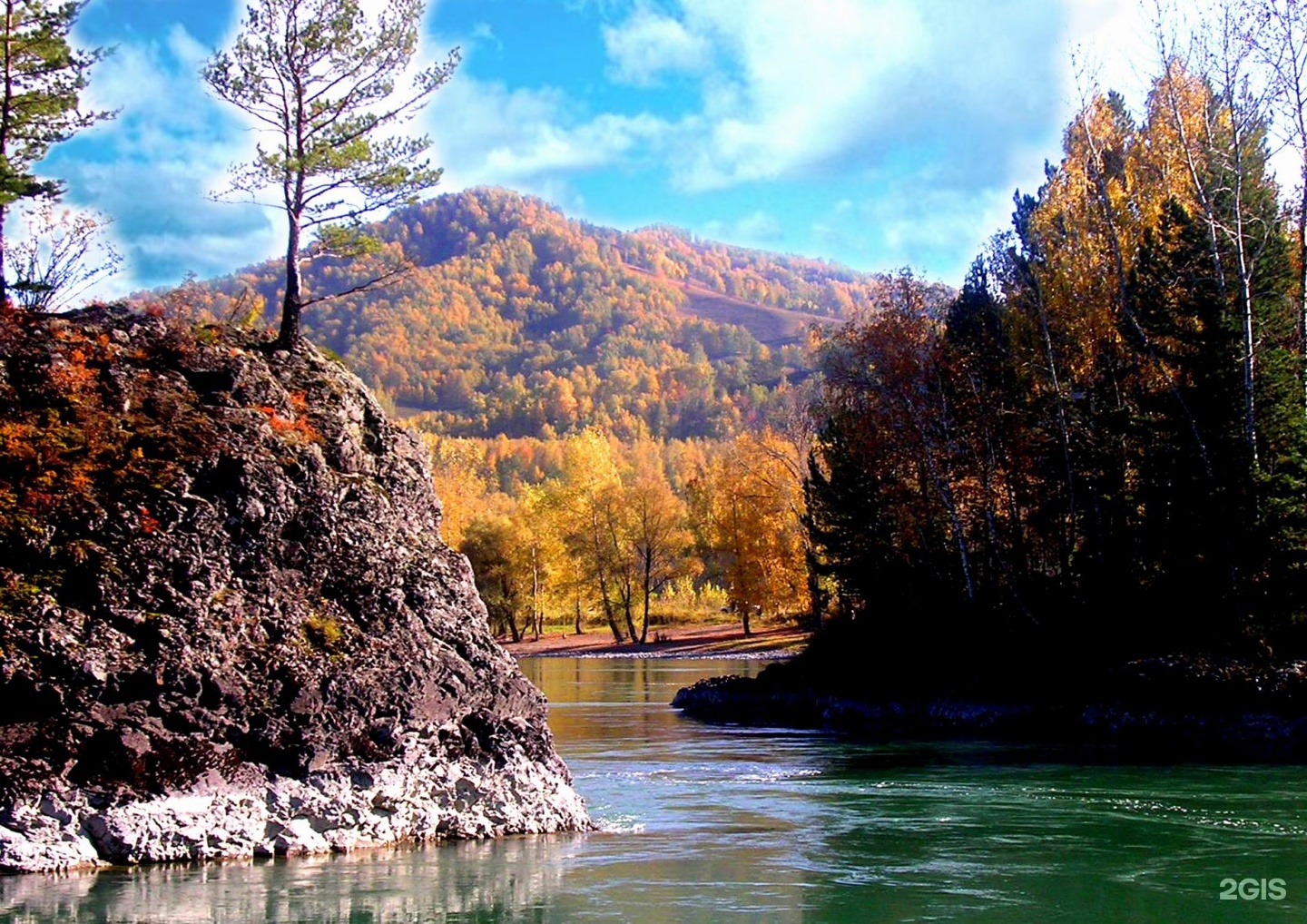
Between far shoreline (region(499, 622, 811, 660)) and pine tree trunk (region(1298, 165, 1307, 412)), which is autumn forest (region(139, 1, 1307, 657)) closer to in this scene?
pine tree trunk (region(1298, 165, 1307, 412))

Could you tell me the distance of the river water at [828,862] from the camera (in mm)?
13297

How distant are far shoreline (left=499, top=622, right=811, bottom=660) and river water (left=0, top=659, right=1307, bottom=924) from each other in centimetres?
4497

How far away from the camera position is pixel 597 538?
91.9 meters

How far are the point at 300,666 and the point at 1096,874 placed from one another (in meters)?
10.8

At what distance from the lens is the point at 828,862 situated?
53.7 feet

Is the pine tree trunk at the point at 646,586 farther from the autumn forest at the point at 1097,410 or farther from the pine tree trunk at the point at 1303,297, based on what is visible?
the pine tree trunk at the point at 1303,297

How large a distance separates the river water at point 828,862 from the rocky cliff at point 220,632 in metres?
0.76

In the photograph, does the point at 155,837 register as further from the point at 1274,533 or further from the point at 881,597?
the point at 881,597

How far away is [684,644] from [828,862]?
223ft

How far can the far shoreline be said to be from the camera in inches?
2965

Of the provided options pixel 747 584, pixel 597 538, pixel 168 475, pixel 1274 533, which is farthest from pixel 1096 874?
pixel 597 538

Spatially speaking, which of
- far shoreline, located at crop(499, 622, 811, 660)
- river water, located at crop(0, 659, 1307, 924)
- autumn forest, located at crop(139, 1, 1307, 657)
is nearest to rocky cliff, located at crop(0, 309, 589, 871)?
river water, located at crop(0, 659, 1307, 924)

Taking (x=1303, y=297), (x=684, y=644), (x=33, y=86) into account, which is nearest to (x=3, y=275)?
(x=33, y=86)

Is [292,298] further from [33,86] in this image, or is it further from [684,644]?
[684,644]
